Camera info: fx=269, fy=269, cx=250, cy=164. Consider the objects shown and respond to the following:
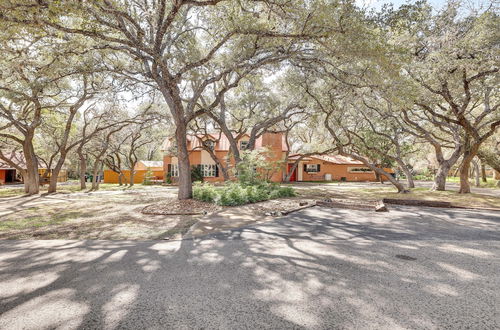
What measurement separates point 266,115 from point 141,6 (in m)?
16.1

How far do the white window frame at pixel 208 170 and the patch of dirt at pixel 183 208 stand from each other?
19.6 meters

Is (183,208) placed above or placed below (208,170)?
below

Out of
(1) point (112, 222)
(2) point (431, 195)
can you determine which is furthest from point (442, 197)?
(1) point (112, 222)

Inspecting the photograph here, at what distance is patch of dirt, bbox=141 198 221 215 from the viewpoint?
9868mm

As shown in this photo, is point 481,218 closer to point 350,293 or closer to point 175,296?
point 350,293

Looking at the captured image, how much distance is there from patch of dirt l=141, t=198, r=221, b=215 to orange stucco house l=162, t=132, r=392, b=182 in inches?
679

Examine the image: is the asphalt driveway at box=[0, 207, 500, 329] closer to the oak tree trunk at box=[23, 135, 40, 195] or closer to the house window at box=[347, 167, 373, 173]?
the oak tree trunk at box=[23, 135, 40, 195]

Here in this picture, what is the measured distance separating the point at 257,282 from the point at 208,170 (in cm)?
2830

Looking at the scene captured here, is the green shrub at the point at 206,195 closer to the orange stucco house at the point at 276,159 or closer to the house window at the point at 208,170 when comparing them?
the orange stucco house at the point at 276,159

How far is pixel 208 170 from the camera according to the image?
3166 centimetres

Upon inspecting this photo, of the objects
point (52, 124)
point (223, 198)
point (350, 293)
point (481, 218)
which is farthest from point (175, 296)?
point (52, 124)

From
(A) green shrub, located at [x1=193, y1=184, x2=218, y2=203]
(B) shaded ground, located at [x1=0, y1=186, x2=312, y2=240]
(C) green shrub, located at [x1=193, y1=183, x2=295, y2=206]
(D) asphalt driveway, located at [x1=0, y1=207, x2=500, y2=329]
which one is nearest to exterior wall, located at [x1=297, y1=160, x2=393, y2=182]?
(C) green shrub, located at [x1=193, y1=183, x2=295, y2=206]

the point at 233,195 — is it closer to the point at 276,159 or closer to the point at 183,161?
the point at 183,161

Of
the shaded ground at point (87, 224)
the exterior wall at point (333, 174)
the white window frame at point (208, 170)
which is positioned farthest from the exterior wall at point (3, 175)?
the exterior wall at point (333, 174)
